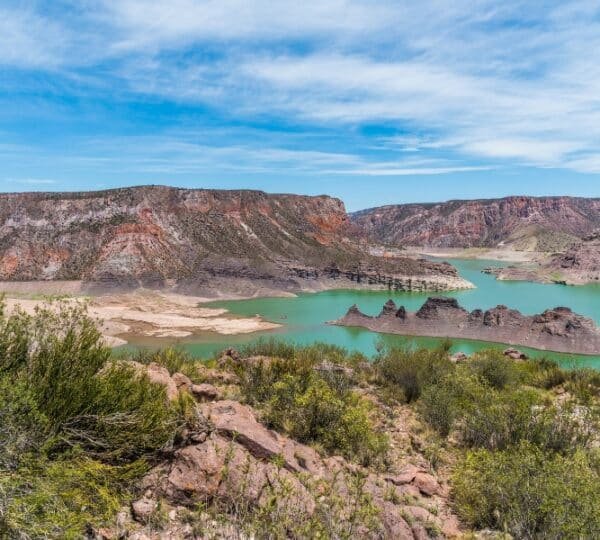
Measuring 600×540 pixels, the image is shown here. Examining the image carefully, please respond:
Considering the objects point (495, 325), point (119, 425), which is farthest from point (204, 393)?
point (495, 325)

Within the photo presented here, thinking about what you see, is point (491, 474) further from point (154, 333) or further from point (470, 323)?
point (154, 333)

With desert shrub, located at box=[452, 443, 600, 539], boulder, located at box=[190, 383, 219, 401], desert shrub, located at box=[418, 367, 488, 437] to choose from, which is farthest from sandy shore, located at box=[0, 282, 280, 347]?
desert shrub, located at box=[452, 443, 600, 539]

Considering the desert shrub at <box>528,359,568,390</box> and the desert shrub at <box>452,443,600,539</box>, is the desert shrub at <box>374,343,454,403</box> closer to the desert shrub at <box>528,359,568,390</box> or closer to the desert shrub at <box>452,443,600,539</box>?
the desert shrub at <box>528,359,568,390</box>

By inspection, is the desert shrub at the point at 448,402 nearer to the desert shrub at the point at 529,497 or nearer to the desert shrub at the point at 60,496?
the desert shrub at the point at 529,497

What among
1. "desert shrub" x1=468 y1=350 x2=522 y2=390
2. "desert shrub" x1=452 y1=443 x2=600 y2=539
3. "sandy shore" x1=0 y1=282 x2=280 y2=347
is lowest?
"sandy shore" x1=0 y1=282 x2=280 y2=347

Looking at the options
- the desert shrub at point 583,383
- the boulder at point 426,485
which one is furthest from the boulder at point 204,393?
the desert shrub at point 583,383

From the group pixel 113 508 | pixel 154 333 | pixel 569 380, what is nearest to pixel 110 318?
pixel 154 333

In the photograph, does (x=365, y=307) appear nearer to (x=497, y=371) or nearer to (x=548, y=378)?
(x=548, y=378)
